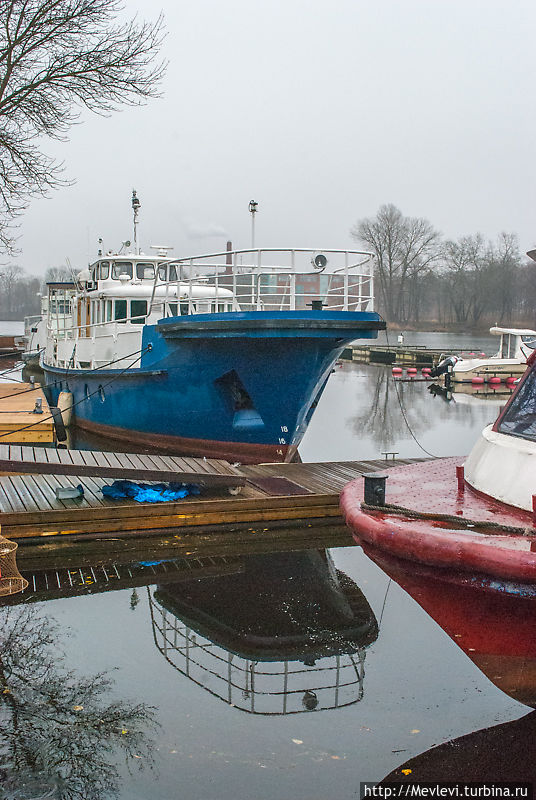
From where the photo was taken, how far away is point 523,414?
4.84 meters

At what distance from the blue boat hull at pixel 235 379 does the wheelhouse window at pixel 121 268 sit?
3421mm

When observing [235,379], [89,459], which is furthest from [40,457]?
[235,379]

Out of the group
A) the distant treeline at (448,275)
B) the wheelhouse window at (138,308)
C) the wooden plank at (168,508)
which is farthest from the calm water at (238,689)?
the distant treeline at (448,275)

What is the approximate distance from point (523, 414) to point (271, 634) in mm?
2738

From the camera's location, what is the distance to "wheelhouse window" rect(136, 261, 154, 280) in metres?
16.9

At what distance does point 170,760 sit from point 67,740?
0.68 meters

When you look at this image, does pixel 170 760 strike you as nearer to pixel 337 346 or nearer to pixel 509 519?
pixel 509 519

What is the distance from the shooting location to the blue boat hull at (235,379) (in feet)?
37.1

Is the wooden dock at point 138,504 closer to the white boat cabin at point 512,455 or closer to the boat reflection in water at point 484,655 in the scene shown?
the white boat cabin at point 512,455

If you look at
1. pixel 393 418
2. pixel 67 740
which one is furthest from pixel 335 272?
pixel 393 418

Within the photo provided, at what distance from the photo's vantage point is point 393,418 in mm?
23266

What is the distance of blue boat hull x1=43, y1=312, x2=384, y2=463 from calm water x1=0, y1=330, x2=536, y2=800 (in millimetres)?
4445

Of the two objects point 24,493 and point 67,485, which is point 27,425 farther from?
point 24,493

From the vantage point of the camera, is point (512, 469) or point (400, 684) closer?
point (512, 469)
